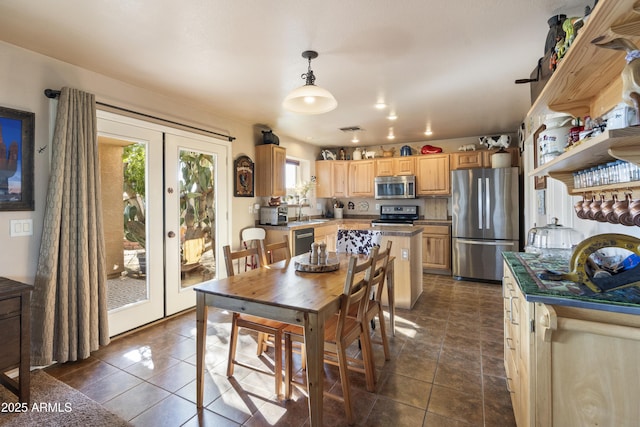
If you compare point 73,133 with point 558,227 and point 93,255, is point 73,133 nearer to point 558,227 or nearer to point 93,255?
point 93,255

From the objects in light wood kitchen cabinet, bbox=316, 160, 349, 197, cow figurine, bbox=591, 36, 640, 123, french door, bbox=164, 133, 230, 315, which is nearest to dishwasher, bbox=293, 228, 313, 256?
french door, bbox=164, 133, 230, 315

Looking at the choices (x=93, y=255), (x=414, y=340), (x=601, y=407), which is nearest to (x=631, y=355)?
(x=601, y=407)

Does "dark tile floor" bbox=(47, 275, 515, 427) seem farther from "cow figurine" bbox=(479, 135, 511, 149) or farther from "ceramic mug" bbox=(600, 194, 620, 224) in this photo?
"cow figurine" bbox=(479, 135, 511, 149)

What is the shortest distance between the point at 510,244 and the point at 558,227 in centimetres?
284

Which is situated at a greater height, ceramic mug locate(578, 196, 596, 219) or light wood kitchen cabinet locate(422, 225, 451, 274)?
ceramic mug locate(578, 196, 596, 219)

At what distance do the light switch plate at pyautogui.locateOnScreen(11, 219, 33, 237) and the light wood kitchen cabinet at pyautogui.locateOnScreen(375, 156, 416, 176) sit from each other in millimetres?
5037

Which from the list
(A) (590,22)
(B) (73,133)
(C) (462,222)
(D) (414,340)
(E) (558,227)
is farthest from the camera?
(C) (462,222)

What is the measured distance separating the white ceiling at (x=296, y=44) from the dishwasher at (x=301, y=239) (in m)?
1.93

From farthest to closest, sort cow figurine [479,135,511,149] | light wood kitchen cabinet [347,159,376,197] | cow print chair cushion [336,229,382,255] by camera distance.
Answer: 1. light wood kitchen cabinet [347,159,376,197]
2. cow figurine [479,135,511,149]
3. cow print chair cushion [336,229,382,255]

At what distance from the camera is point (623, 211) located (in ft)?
4.24

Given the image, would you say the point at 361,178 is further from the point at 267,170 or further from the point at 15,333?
the point at 15,333

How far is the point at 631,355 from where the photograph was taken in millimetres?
1076

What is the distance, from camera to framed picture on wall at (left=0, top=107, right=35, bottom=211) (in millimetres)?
2195

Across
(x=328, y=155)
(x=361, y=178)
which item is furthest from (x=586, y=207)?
(x=328, y=155)
